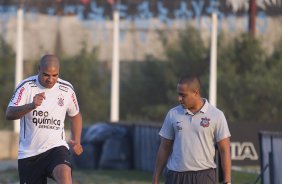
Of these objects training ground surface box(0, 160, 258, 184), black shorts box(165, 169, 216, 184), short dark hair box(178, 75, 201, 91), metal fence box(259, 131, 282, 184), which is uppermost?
short dark hair box(178, 75, 201, 91)

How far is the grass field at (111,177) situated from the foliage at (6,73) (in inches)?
1030

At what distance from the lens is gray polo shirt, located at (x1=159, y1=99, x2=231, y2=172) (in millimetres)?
9312

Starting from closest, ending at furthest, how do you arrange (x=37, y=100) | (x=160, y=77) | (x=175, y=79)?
(x=37, y=100) < (x=175, y=79) < (x=160, y=77)

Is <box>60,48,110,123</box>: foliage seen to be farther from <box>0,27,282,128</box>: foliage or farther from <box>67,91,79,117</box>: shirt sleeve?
<box>67,91,79,117</box>: shirt sleeve

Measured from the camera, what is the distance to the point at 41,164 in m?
10.4

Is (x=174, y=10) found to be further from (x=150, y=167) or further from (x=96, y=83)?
(x=150, y=167)

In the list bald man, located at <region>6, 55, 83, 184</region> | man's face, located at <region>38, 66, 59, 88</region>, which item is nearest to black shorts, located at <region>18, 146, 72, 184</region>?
bald man, located at <region>6, 55, 83, 184</region>

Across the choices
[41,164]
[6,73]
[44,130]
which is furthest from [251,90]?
[44,130]

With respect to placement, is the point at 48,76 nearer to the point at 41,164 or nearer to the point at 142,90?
the point at 41,164

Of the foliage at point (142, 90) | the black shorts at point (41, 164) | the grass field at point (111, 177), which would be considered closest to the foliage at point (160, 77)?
the foliage at point (142, 90)

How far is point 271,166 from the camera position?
15.1m

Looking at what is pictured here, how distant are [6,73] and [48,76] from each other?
42.6m

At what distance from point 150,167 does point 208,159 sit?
1391cm

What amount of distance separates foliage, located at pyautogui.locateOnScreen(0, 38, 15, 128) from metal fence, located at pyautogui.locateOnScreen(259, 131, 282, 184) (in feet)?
116
